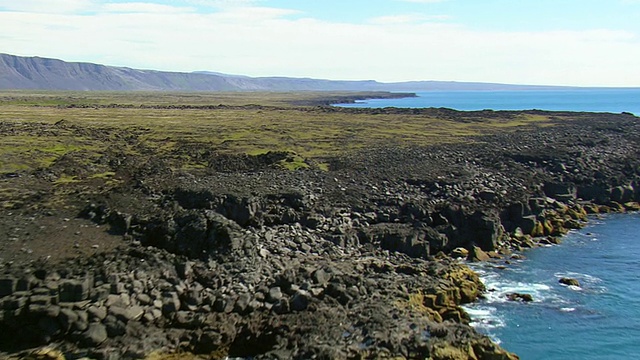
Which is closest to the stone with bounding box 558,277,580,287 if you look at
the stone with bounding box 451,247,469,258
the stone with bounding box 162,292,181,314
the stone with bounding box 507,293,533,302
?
the stone with bounding box 507,293,533,302

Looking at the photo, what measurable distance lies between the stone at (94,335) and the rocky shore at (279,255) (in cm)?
5

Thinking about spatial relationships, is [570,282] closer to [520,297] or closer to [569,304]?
[569,304]

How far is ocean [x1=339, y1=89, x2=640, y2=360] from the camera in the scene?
28328 millimetres

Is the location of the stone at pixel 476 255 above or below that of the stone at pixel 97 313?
below

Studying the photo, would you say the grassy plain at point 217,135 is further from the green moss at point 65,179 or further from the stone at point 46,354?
the stone at point 46,354

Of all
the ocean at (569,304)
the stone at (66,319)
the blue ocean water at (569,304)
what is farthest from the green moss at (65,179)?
the blue ocean water at (569,304)

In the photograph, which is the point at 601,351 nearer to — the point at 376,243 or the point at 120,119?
the point at 376,243

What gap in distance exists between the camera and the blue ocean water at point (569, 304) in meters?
28.3

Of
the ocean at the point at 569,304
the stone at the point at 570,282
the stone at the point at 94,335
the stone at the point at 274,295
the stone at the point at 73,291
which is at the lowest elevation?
the ocean at the point at 569,304

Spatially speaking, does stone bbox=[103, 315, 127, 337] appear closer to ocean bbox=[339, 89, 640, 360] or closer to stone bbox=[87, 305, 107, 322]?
stone bbox=[87, 305, 107, 322]

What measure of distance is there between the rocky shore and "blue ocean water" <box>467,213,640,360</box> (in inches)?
73.4

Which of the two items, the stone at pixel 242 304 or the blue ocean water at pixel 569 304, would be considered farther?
the blue ocean water at pixel 569 304

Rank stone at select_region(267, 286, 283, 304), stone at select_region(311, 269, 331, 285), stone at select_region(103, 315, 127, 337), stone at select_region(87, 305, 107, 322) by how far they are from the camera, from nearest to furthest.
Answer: stone at select_region(103, 315, 127, 337) < stone at select_region(87, 305, 107, 322) < stone at select_region(267, 286, 283, 304) < stone at select_region(311, 269, 331, 285)

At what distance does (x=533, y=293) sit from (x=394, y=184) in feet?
56.0
